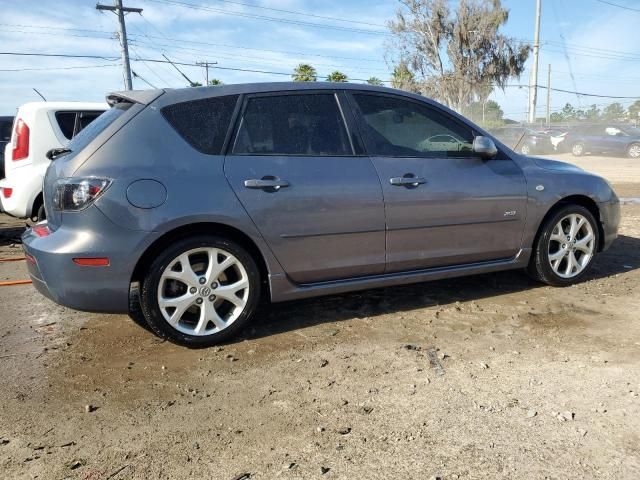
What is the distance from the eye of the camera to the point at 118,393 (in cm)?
290

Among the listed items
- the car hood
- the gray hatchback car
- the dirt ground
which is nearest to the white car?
the dirt ground

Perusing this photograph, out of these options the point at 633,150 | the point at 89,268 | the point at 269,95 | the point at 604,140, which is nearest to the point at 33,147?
the point at 89,268

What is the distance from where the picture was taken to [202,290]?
11.1 feet

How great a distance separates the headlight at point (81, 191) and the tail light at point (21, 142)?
3.93 m

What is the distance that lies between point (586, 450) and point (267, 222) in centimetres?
215

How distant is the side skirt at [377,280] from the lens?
11.8 feet

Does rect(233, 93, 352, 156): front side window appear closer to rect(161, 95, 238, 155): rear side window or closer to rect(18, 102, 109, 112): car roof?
rect(161, 95, 238, 155): rear side window

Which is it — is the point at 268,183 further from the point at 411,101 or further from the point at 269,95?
the point at 411,101

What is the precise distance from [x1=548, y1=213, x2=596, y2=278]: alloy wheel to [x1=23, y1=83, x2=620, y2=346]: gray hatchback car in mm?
383

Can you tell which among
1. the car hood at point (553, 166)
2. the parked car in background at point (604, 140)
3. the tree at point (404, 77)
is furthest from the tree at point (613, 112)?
the car hood at point (553, 166)

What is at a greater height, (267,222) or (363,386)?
(267,222)

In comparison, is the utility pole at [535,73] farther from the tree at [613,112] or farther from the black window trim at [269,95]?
the black window trim at [269,95]

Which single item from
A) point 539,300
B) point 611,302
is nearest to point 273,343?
point 539,300

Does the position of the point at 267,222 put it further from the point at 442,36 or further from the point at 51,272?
the point at 442,36
